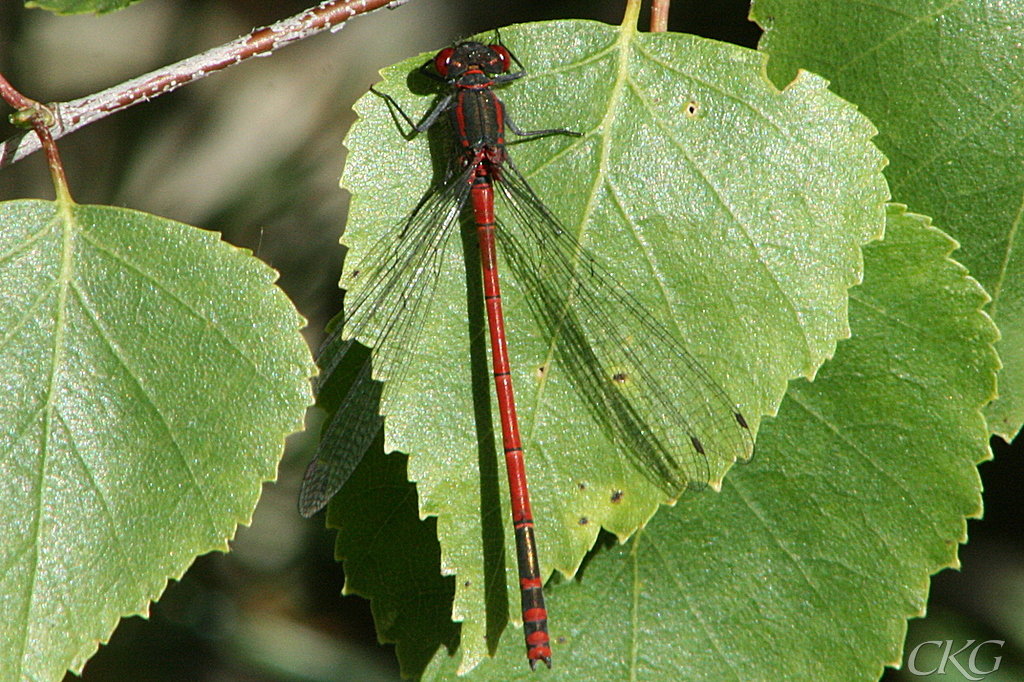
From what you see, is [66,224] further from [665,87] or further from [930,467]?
[930,467]

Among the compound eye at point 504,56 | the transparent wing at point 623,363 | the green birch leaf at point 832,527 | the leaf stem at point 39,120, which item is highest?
the leaf stem at point 39,120

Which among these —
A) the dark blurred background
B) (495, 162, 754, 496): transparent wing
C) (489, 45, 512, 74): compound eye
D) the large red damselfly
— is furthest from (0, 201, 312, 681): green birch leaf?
the dark blurred background

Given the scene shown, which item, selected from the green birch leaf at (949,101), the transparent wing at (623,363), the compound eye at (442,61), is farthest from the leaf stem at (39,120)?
the green birch leaf at (949,101)

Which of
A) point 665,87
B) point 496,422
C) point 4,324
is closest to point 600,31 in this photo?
point 665,87

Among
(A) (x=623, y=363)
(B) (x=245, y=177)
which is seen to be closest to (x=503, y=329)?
(A) (x=623, y=363)

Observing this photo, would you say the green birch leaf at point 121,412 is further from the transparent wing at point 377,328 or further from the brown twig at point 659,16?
the brown twig at point 659,16

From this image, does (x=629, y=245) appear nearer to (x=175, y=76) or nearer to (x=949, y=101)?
(x=949, y=101)

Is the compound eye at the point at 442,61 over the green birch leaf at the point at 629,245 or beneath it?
over

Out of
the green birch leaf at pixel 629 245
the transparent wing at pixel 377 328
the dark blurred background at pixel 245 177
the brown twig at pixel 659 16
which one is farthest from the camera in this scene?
the dark blurred background at pixel 245 177
